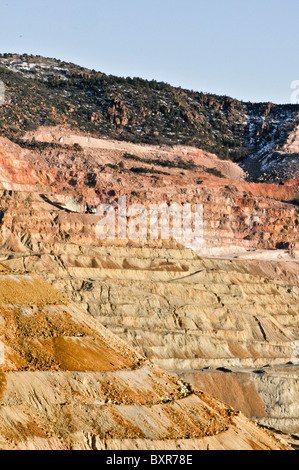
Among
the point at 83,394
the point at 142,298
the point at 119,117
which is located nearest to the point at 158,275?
the point at 142,298

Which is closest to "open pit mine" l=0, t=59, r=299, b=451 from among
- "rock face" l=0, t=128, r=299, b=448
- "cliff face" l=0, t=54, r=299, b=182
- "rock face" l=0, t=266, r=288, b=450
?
"rock face" l=0, t=266, r=288, b=450

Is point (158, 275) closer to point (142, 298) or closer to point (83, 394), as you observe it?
point (142, 298)

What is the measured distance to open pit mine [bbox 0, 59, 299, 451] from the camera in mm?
41312

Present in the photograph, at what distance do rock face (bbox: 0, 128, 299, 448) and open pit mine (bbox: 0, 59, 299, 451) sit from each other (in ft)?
0.62

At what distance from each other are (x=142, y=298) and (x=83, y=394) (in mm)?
48623

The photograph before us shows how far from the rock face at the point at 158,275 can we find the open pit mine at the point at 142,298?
19 cm

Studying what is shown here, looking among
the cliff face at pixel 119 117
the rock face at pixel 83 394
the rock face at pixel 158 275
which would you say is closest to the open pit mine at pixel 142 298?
the rock face at pixel 83 394

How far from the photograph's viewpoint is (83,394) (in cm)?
4162

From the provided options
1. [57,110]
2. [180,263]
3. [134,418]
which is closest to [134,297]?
[180,263]

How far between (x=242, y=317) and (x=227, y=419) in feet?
161

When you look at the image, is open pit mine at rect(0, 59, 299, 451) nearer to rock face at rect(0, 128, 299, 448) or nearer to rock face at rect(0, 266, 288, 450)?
rock face at rect(0, 266, 288, 450)

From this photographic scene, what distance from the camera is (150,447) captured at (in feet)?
132
